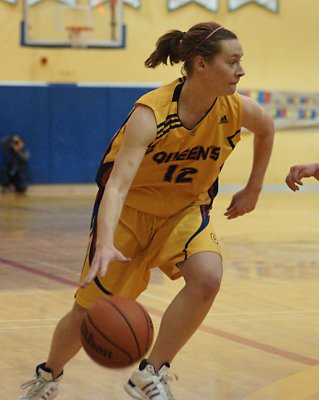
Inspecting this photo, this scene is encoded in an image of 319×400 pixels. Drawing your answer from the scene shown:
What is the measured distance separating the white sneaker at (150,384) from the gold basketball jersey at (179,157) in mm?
653

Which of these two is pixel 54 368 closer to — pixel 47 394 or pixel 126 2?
pixel 47 394

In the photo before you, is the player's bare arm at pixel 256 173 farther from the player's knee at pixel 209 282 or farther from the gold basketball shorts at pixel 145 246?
the player's knee at pixel 209 282

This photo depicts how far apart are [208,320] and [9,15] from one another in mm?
12548

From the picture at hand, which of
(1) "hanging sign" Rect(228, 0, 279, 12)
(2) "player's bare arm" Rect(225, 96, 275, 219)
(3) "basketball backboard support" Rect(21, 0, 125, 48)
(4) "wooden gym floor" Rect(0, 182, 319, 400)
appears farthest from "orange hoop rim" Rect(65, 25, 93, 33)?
(2) "player's bare arm" Rect(225, 96, 275, 219)

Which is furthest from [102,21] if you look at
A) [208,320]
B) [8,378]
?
[8,378]

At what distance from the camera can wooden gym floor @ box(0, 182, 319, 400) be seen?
463 cm

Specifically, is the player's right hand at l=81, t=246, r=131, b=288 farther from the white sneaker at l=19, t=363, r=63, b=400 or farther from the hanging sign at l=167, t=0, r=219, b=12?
the hanging sign at l=167, t=0, r=219, b=12

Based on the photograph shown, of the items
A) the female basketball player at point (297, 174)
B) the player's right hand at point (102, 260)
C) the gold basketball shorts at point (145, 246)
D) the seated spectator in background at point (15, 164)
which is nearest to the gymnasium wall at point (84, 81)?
the seated spectator in background at point (15, 164)

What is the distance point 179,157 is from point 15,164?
1364cm

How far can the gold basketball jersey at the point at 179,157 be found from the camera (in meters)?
4.08

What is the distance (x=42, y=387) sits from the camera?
166 inches

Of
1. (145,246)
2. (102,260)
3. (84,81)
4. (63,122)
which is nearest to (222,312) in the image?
(145,246)

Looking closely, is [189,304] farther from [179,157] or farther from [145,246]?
[179,157]

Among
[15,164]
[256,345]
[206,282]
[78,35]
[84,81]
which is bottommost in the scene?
[15,164]
